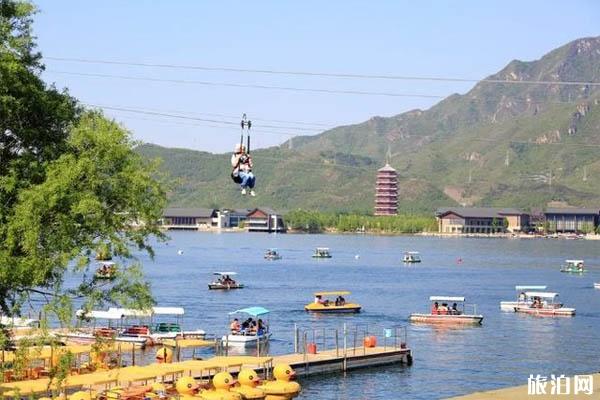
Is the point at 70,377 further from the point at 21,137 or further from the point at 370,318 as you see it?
the point at 370,318

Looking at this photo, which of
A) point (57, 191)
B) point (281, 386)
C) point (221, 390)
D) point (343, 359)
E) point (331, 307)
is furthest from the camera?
point (331, 307)

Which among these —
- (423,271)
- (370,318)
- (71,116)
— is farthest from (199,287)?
(71,116)

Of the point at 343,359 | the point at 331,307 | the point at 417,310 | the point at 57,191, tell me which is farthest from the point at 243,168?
the point at 417,310

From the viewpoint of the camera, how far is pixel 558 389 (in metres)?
32.4

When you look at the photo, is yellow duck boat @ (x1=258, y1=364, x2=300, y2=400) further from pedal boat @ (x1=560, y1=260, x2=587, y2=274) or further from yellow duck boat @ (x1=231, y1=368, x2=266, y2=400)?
pedal boat @ (x1=560, y1=260, x2=587, y2=274)

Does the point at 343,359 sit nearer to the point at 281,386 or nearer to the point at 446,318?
the point at 281,386

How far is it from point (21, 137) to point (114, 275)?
4627 millimetres

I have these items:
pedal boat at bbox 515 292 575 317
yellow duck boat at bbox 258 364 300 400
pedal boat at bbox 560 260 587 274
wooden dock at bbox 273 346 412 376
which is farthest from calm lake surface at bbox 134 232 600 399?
yellow duck boat at bbox 258 364 300 400

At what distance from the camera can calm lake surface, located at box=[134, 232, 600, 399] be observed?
2351 inches

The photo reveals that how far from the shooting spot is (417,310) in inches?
4161

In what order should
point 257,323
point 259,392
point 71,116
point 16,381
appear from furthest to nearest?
1. point 257,323
2. point 259,392
3. point 16,381
4. point 71,116

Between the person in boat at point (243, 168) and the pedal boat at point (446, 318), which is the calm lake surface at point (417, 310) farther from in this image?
the person in boat at point (243, 168)

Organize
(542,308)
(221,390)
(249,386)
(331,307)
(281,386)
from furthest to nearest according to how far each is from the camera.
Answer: (542,308), (331,307), (281,386), (249,386), (221,390)

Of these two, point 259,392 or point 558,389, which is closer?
point 558,389
